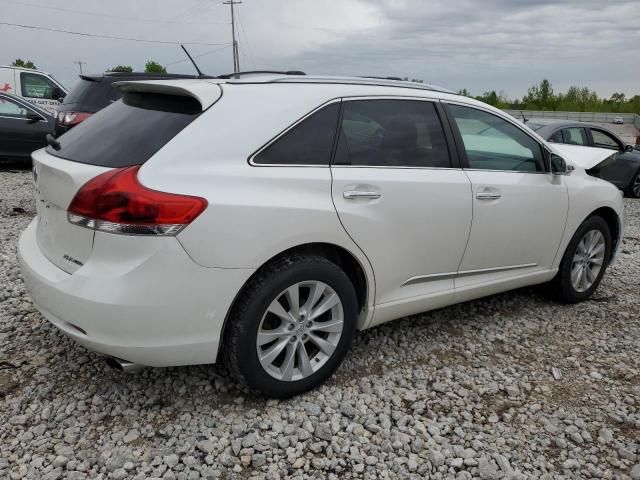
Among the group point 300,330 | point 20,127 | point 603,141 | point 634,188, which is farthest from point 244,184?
point 634,188

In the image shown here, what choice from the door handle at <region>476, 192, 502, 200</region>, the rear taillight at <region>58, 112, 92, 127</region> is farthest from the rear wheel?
the rear taillight at <region>58, 112, 92, 127</region>

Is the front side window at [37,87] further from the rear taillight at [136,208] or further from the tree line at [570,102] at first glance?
the tree line at [570,102]

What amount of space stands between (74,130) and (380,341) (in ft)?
7.37

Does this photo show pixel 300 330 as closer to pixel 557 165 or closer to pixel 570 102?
pixel 557 165

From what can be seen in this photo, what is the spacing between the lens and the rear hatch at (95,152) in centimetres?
256

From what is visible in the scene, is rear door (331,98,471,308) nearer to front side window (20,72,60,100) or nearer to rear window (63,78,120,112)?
rear window (63,78,120,112)

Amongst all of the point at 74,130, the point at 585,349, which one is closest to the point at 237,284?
the point at 74,130

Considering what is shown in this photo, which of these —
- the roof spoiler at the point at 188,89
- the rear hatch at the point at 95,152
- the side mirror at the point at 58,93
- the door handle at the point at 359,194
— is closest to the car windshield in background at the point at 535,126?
the door handle at the point at 359,194

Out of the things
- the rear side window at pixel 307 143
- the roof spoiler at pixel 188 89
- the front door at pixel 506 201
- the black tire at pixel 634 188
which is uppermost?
the roof spoiler at pixel 188 89

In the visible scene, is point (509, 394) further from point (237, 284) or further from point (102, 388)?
point (102, 388)

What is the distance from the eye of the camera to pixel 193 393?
118 inches

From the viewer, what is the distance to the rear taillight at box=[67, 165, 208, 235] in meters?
2.38

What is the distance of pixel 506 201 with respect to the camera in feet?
12.1

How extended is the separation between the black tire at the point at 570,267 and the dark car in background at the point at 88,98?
6.40 m
